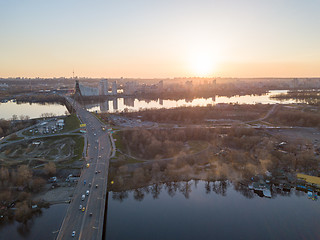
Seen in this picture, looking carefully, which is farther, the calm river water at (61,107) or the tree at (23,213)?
the calm river water at (61,107)

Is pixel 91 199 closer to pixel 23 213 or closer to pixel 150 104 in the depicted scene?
pixel 23 213

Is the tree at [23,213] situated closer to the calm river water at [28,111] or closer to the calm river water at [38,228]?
the calm river water at [38,228]

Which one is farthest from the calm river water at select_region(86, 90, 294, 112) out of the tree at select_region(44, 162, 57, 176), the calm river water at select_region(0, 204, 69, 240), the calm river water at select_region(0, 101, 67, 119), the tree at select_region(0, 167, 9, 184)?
the calm river water at select_region(0, 204, 69, 240)

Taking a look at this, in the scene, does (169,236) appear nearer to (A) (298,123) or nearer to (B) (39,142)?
(B) (39,142)

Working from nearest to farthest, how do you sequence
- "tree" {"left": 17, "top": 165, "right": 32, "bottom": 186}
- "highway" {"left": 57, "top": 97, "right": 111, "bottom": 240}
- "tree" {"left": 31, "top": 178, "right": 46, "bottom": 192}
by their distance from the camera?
"highway" {"left": 57, "top": 97, "right": 111, "bottom": 240} → "tree" {"left": 31, "top": 178, "right": 46, "bottom": 192} → "tree" {"left": 17, "top": 165, "right": 32, "bottom": 186}

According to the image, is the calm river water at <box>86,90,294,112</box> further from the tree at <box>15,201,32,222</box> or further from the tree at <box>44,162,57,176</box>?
the tree at <box>15,201,32,222</box>

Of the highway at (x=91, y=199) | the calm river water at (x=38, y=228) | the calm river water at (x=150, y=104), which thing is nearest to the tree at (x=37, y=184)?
the calm river water at (x=38, y=228)

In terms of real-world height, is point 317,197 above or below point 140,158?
below

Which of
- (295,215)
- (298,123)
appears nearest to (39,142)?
(295,215)
